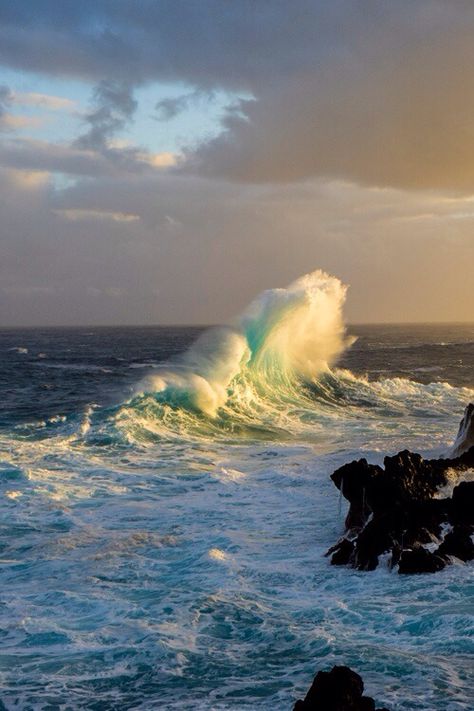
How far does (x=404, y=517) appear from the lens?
13.1 meters

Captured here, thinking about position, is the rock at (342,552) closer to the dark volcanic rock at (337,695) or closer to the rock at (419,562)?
the rock at (419,562)

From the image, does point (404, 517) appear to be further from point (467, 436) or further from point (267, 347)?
point (267, 347)

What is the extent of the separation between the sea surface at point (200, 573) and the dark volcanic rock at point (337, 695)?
1.35 meters

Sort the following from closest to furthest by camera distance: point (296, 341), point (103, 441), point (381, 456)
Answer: point (381, 456) → point (103, 441) → point (296, 341)

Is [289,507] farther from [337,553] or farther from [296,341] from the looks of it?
[296,341]

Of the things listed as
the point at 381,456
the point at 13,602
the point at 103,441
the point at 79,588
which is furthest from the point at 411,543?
the point at 103,441

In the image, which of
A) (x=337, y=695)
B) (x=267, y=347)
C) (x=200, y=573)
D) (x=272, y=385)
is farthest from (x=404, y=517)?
(x=267, y=347)

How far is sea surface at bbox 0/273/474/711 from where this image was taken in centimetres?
839

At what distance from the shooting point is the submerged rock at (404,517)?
12.0 m

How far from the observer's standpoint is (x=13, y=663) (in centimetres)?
880

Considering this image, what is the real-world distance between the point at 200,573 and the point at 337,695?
552 cm

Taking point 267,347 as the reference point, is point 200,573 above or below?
below

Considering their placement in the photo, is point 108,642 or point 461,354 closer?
point 108,642

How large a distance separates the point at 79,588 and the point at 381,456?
1203cm
